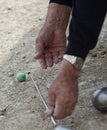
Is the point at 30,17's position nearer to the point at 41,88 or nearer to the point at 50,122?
the point at 41,88

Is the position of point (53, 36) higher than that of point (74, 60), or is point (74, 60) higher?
point (74, 60)

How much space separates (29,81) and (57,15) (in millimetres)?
579

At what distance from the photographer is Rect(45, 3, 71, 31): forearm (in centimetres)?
230

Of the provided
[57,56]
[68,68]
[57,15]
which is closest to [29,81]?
[57,56]

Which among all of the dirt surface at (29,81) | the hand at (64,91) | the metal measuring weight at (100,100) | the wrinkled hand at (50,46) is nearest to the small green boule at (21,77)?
the dirt surface at (29,81)

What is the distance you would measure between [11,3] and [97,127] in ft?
8.04

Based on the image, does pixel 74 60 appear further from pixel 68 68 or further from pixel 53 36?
pixel 53 36

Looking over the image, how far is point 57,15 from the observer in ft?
7.62

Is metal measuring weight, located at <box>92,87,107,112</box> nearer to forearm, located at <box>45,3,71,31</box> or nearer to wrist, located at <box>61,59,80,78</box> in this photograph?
forearm, located at <box>45,3,71,31</box>

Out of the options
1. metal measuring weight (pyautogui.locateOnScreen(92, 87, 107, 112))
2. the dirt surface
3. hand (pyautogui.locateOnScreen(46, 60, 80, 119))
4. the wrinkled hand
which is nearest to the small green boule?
the dirt surface

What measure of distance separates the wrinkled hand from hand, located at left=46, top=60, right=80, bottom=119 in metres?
0.55

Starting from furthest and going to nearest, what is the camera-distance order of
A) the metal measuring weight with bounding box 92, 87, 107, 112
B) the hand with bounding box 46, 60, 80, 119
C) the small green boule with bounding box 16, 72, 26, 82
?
the small green boule with bounding box 16, 72, 26, 82
the metal measuring weight with bounding box 92, 87, 107, 112
the hand with bounding box 46, 60, 80, 119

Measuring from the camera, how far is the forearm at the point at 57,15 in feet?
7.56

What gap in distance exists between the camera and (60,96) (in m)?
1.72
